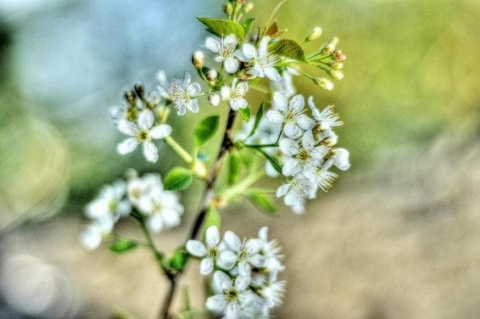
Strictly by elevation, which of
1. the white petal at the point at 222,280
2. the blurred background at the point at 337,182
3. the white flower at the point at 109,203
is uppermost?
the white petal at the point at 222,280

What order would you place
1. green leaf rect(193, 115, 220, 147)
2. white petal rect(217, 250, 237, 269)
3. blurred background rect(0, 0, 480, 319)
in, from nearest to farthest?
1. white petal rect(217, 250, 237, 269)
2. green leaf rect(193, 115, 220, 147)
3. blurred background rect(0, 0, 480, 319)

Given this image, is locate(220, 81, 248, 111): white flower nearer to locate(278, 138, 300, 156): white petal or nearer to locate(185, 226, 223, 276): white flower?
locate(278, 138, 300, 156): white petal

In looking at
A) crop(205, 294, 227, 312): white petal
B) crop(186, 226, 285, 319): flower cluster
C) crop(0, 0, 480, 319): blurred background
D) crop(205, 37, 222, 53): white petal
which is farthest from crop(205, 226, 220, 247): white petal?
crop(0, 0, 480, 319): blurred background

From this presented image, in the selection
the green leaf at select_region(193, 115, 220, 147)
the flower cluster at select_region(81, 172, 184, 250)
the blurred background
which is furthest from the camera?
the blurred background

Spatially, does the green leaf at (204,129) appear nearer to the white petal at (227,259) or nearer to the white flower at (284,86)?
the white flower at (284,86)

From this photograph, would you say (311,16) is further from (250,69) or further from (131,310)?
(250,69)

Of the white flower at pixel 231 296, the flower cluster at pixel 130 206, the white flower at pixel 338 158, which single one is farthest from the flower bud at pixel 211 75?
the flower cluster at pixel 130 206
